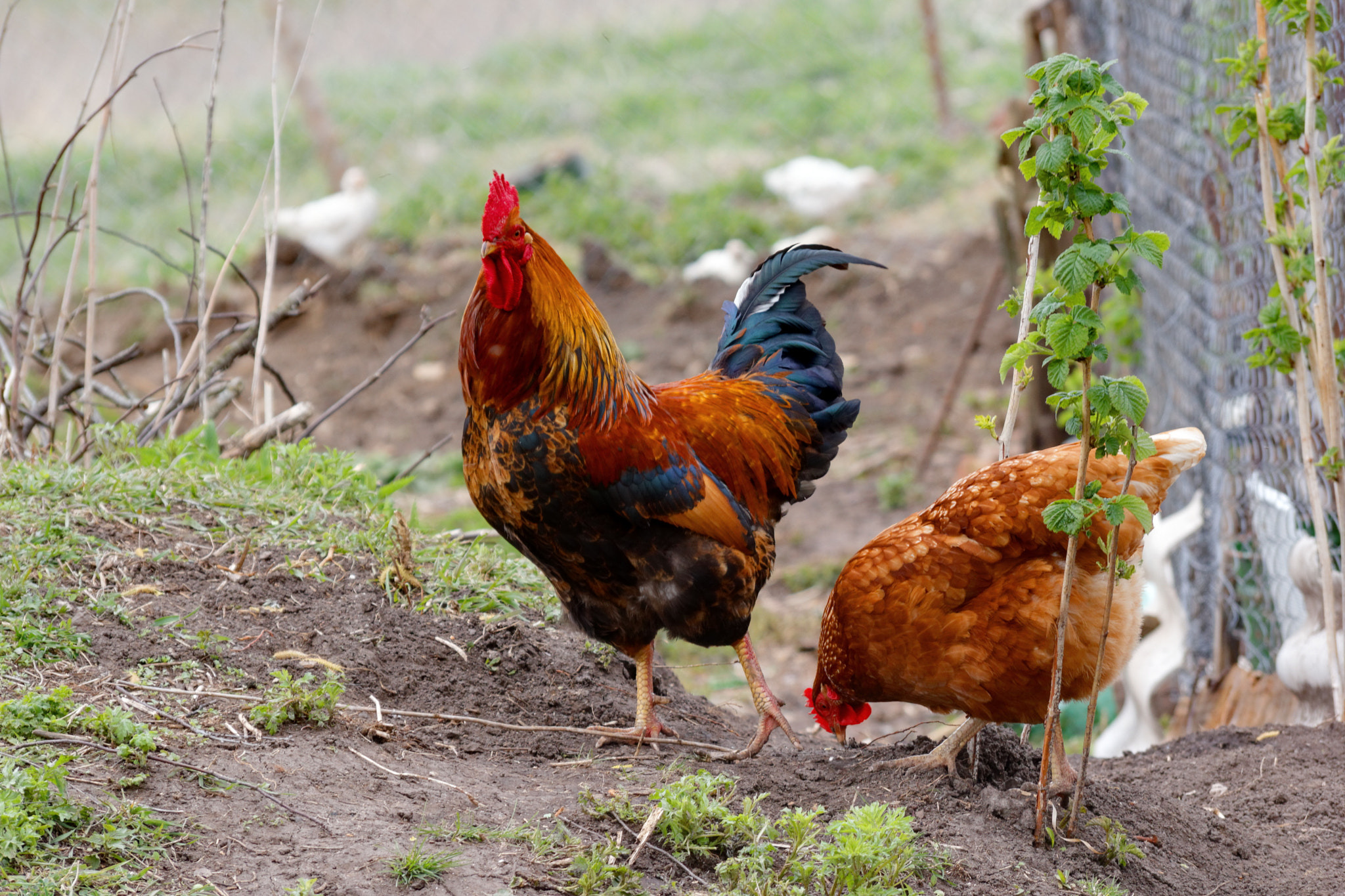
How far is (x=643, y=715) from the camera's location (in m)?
3.38

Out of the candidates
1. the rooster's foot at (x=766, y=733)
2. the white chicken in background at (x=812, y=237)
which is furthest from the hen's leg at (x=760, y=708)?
the white chicken in background at (x=812, y=237)

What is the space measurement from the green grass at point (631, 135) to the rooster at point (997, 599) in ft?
26.8

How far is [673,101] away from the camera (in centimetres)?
1348

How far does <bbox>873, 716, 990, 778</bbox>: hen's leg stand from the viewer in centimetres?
282

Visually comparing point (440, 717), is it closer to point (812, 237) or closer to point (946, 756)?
point (946, 756)

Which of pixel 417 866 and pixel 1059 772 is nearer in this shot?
pixel 417 866

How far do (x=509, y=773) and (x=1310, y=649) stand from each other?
2.66m

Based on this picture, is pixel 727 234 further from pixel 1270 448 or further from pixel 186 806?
pixel 186 806

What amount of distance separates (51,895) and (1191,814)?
2.74m

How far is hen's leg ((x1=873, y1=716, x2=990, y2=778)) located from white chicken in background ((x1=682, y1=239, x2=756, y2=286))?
7602 mm

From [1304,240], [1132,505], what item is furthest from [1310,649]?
[1132,505]

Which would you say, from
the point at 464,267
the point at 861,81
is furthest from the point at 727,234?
the point at 861,81

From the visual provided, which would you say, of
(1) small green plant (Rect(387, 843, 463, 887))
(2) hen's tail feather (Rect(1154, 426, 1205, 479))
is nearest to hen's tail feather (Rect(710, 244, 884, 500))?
(2) hen's tail feather (Rect(1154, 426, 1205, 479))

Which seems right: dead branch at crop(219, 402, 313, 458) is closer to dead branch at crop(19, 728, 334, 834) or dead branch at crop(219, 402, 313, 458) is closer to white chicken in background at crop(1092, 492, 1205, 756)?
dead branch at crop(19, 728, 334, 834)
